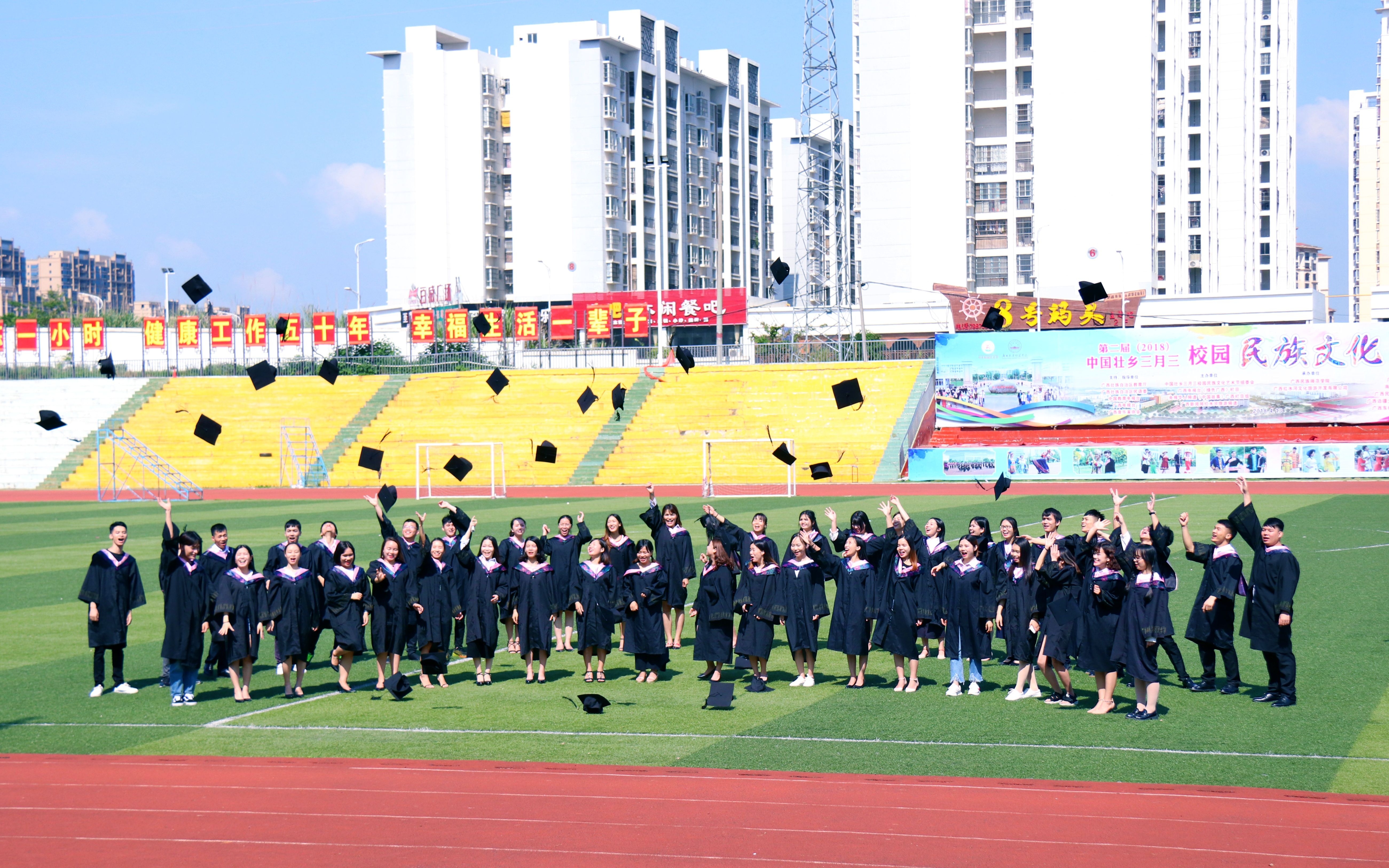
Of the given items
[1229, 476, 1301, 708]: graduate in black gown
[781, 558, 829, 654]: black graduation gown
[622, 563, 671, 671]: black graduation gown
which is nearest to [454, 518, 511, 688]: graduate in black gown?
[622, 563, 671, 671]: black graduation gown

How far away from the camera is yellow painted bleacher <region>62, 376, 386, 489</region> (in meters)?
47.8

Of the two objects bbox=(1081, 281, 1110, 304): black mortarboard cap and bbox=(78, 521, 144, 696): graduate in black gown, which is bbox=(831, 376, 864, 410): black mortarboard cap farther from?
bbox=(78, 521, 144, 696): graduate in black gown

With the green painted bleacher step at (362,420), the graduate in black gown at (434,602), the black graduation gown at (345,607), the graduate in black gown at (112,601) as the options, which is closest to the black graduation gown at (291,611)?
the black graduation gown at (345,607)

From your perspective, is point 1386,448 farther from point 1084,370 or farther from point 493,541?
point 493,541

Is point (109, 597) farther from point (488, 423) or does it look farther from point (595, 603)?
point (488, 423)

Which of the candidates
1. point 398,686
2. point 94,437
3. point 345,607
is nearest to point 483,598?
point 398,686

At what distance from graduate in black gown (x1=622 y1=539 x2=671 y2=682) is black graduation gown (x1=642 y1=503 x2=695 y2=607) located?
7.31 feet

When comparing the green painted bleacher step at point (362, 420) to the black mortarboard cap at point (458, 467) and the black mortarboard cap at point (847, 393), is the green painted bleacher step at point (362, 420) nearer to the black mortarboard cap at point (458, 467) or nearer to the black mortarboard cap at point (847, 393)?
the black mortarboard cap at point (458, 467)

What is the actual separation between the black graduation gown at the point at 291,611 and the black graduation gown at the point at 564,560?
244cm

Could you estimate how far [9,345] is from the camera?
65.7 metres

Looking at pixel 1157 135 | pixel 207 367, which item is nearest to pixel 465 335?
pixel 207 367

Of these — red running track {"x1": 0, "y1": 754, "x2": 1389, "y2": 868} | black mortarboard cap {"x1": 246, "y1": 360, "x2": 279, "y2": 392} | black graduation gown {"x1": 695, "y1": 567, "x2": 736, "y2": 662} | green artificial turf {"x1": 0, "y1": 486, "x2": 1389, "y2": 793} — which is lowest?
green artificial turf {"x1": 0, "y1": 486, "x2": 1389, "y2": 793}

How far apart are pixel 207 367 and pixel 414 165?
89.7 ft

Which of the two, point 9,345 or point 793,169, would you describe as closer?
point 9,345
